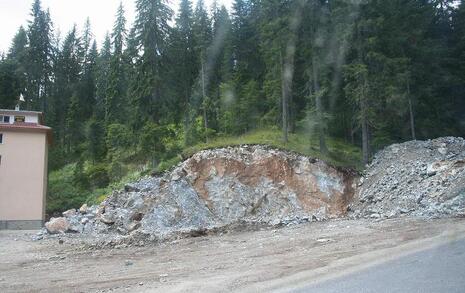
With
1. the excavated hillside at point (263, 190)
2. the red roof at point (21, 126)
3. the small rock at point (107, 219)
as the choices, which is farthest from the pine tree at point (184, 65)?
the small rock at point (107, 219)

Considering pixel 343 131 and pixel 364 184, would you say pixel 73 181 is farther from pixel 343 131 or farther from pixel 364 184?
pixel 364 184

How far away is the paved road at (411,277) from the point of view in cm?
782

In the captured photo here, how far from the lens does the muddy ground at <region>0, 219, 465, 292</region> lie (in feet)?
31.2

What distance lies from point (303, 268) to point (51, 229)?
1583cm

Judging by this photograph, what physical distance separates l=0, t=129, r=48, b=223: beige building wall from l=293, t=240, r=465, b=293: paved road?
81.2 ft

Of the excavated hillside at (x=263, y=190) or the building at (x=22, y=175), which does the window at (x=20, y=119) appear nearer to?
the building at (x=22, y=175)

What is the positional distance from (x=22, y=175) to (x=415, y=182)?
78.0 ft

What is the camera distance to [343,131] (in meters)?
37.0

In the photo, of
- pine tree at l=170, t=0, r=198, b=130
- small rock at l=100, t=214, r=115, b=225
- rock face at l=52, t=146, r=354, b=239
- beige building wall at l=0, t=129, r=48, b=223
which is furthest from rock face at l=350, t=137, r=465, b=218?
pine tree at l=170, t=0, r=198, b=130

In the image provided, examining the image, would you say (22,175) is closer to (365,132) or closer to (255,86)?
(255,86)

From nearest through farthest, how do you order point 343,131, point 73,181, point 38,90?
point 343,131
point 73,181
point 38,90

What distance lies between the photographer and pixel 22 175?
29.3m

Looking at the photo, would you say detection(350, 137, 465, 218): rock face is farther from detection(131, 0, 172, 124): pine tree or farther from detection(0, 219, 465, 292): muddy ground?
detection(131, 0, 172, 124): pine tree

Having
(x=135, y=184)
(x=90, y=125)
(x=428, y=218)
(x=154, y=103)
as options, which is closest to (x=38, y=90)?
(x=90, y=125)
